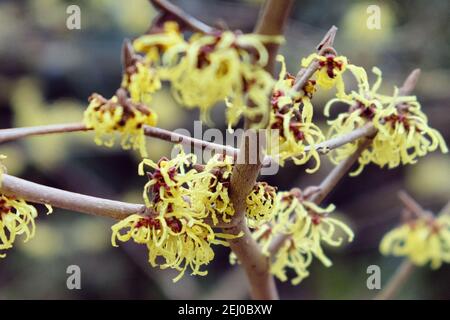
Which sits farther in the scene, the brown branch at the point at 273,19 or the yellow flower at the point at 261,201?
the yellow flower at the point at 261,201

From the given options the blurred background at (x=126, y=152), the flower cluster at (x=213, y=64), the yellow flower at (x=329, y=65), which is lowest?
the flower cluster at (x=213, y=64)

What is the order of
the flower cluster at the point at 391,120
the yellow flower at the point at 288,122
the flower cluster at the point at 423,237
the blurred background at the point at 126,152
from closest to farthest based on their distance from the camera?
1. the yellow flower at the point at 288,122
2. the flower cluster at the point at 391,120
3. the flower cluster at the point at 423,237
4. the blurred background at the point at 126,152

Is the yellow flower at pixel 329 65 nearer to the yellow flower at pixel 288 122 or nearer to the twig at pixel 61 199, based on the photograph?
the yellow flower at pixel 288 122

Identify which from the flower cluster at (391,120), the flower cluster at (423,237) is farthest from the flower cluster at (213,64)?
the flower cluster at (423,237)

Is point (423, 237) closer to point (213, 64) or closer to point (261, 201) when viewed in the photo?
point (261, 201)

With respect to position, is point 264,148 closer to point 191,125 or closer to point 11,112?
point 191,125

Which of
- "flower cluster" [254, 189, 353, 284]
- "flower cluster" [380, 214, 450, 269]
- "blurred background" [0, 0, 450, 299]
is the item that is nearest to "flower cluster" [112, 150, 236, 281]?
"flower cluster" [254, 189, 353, 284]

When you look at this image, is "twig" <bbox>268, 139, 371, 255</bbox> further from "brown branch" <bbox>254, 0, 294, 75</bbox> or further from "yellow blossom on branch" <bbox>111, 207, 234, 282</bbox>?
"brown branch" <bbox>254, 0, 294, 75</bbox>
